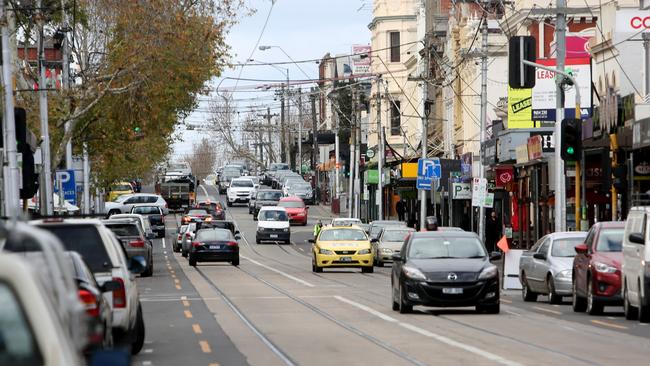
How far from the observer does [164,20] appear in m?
48.3

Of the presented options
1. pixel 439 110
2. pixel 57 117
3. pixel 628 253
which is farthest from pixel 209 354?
pixel 439 110

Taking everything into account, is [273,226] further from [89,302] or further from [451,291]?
[89,302]

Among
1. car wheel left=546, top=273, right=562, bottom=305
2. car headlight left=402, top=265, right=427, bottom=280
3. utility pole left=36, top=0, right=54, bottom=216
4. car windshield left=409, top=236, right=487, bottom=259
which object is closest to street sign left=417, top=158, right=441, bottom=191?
utility pole left=36, top=0, right=54, bottom=216

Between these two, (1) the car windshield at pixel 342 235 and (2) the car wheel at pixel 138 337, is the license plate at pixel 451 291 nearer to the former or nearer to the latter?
(2) the car wheel at pixel 138 337

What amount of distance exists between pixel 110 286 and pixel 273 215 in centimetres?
6285

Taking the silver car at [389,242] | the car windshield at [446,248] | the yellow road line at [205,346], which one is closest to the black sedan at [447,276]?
the car windshield at [446,248]

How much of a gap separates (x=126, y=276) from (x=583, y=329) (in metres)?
8.48

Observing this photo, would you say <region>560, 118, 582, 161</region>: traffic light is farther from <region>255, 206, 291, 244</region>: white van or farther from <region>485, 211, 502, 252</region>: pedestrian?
<region>255, 206, 291, 244</region>: white van

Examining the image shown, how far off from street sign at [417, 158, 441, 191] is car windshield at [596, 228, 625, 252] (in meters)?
Answer: 34.7

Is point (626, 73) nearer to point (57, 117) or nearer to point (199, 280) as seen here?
point (199, 280)

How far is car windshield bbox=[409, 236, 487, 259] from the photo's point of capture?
2639 centimetres

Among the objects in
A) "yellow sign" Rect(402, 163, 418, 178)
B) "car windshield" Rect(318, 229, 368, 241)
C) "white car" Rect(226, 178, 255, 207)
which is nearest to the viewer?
"car windshield" Rect(318, 229, 368, 241)

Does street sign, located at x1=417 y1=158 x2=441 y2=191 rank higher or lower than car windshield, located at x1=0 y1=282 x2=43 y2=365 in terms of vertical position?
higher

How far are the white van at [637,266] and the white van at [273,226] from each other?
52.8 meters
